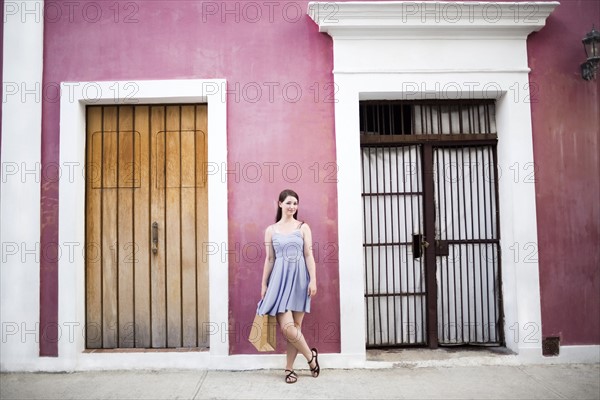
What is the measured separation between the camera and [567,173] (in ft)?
16.0

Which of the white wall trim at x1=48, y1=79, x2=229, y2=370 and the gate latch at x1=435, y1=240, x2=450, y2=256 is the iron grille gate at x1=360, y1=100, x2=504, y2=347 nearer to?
the gate latch at x1=435, y1=240, x2=450, y2=256

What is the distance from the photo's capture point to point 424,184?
16.7 ft

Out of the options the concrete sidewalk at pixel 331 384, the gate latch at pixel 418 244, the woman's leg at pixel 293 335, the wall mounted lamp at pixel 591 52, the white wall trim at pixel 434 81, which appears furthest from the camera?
the gate latch at pixel 418 244

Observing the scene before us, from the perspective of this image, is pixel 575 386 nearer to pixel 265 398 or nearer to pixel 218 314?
pixel 265 398

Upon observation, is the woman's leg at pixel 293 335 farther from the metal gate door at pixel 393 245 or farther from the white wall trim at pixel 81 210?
the metal gate door at pixel 393 245

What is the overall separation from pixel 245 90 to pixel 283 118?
→ 1.59ft

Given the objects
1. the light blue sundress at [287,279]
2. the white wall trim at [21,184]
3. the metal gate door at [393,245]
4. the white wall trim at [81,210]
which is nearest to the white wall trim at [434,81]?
the metal gate door at [393,245]

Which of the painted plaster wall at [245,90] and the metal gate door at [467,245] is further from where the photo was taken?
the metal gate door at [467,245]

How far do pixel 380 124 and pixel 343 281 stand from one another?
1705 mm

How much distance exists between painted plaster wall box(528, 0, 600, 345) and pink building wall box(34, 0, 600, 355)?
0.4 inches

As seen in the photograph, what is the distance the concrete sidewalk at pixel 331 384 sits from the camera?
13.3 feet

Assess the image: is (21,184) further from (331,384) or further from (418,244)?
(418,244)

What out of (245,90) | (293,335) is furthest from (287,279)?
(245,90)

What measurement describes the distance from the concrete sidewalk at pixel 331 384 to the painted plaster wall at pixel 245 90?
0.47 meters
